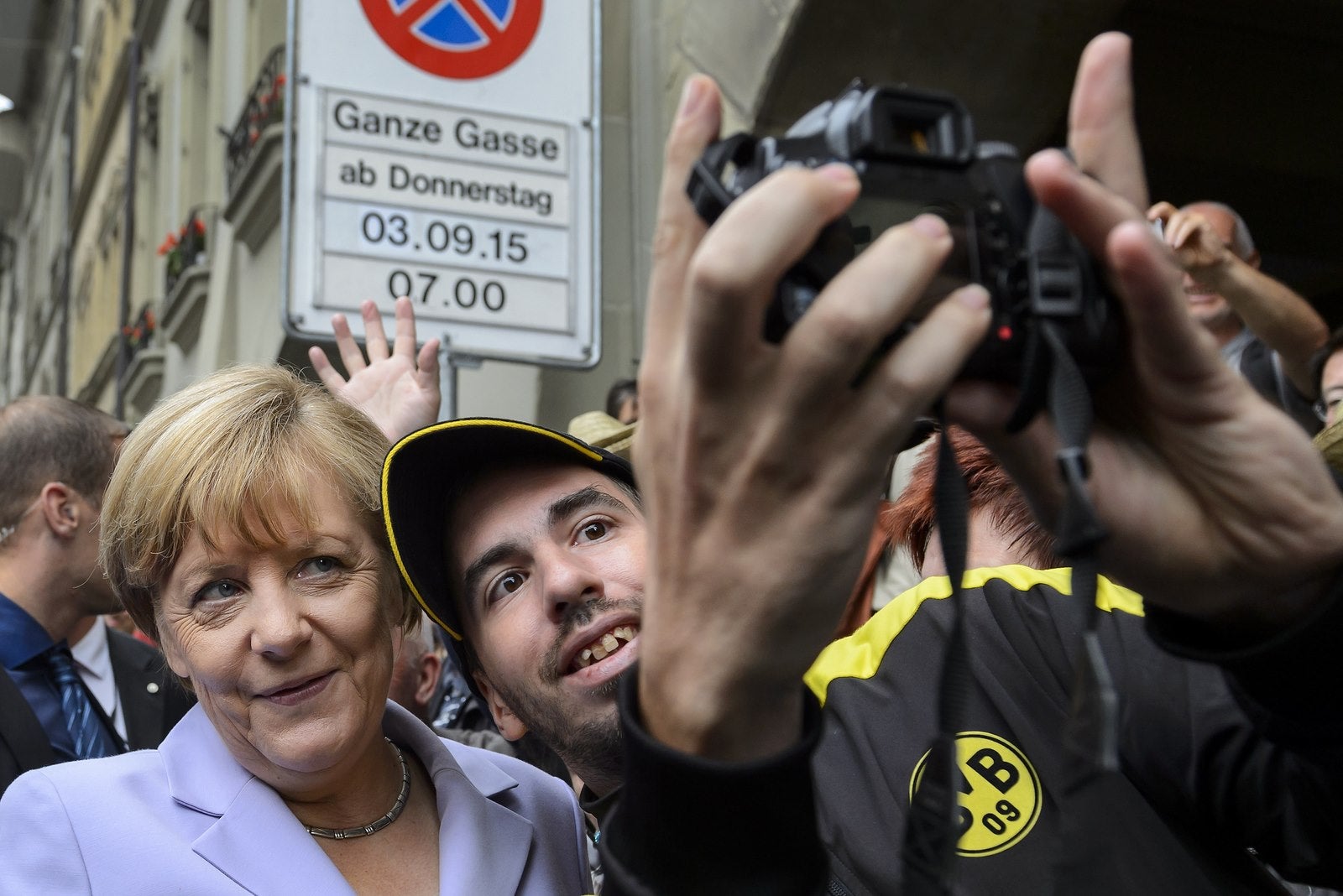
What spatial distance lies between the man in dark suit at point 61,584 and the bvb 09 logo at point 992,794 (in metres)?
2.13

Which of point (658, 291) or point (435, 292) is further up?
point (435, 292)

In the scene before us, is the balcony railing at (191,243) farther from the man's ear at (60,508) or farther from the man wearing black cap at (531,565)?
the man wearing black cap at (531,565)

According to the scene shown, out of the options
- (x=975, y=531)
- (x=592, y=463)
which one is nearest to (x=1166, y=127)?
(x=975, y=531)

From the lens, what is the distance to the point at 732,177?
2.90 ft

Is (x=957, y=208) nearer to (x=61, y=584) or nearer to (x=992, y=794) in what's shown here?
(x=992, y=794)

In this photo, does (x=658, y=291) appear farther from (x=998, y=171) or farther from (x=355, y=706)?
(x=355, y=706)

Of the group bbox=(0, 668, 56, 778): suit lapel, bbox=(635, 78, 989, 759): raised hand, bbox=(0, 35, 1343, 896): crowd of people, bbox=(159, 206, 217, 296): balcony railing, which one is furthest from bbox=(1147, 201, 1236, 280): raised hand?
bbox=(159, 206, 217, 296): balcony railing

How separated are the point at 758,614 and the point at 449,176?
3086 mm

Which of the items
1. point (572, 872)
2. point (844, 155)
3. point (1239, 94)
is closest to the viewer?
point (844, 155)

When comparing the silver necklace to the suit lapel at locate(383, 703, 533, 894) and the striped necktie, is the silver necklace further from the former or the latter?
the striped necktie

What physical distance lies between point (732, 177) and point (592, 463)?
1.09 metres

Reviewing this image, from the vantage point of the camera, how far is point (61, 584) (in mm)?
3373

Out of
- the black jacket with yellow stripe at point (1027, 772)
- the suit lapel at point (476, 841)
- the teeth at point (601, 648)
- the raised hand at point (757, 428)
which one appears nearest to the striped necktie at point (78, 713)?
the suit lapel at point (476, 841)

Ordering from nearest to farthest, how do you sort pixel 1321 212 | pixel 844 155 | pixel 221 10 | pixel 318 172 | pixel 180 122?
pixel 844 155, pixel 318 172, pixel 1321 212, pixel 221 10, pixel 180 122
